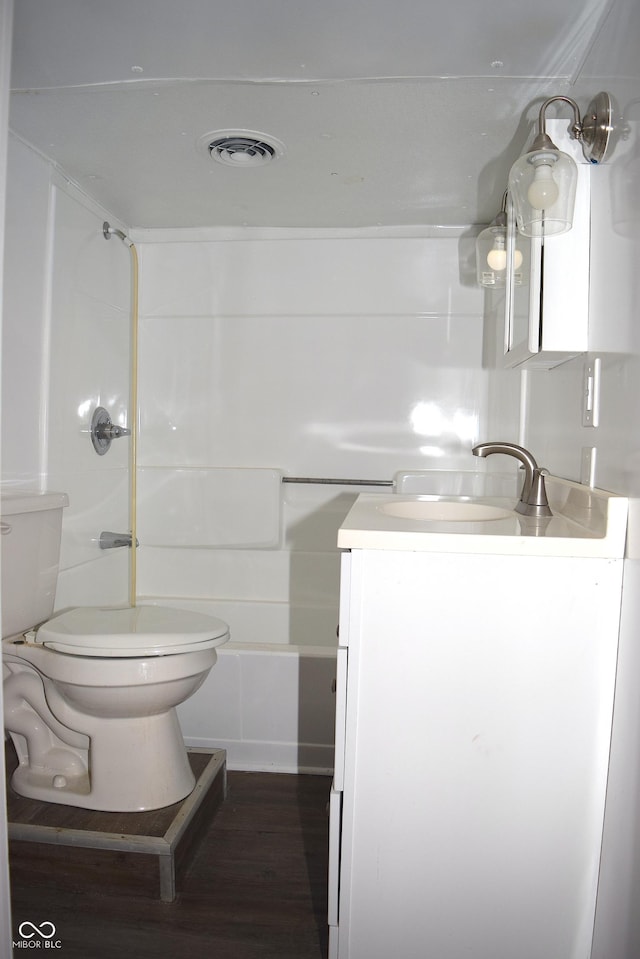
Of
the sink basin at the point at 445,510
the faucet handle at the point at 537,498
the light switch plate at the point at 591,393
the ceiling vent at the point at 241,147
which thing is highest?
the ceiling vent at the point at 241,147

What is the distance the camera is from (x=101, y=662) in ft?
5.59

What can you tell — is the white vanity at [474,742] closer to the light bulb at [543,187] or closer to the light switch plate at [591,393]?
the light switch plate at [591,393]

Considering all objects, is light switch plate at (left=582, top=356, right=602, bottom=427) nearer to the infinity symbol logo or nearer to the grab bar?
the grab bar

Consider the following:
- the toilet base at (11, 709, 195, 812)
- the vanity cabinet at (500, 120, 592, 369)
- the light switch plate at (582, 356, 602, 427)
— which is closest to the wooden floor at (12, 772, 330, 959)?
the toilet base at (11, 709, 195, 812)

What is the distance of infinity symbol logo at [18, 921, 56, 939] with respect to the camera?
4.97ft

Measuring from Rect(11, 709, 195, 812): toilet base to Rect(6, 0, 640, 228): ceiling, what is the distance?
157 centimetres

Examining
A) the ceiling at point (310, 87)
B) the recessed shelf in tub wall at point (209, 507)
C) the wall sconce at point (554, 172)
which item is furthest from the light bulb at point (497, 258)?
the recessed shelf in tub wall at point (209, 507)

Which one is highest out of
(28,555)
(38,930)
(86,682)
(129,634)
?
(28,555)

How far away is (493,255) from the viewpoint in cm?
190

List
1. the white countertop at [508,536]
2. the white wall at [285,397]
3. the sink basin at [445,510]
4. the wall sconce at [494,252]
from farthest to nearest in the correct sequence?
the white wall at [285,397], the wall sconce at [494,252], the sink basin at [445,510], the white countertop at [508,536]

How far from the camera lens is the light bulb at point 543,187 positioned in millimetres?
1332

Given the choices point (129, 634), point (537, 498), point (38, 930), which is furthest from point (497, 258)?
point (38, 930)

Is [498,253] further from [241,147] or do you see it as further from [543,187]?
[241,147]

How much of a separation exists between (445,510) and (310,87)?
3.51ft
